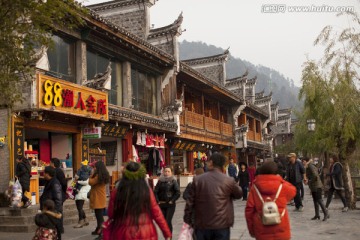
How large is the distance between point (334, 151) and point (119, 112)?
25.3 ft

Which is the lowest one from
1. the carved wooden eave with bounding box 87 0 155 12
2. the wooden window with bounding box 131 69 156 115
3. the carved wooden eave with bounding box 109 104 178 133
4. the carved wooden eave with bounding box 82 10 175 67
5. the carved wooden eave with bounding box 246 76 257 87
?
the carved wooden eave with bounding box 109 104 178 133

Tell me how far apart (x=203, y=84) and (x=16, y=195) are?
14029 mm

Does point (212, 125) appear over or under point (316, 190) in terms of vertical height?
over

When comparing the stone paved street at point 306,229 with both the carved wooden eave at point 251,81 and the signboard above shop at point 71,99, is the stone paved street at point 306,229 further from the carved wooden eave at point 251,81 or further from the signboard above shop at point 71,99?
the carved wooden eave at point 251,81

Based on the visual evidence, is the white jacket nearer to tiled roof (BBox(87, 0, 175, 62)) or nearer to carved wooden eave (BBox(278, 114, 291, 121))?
tiled roof (BBox(87, 0, 175, 62))

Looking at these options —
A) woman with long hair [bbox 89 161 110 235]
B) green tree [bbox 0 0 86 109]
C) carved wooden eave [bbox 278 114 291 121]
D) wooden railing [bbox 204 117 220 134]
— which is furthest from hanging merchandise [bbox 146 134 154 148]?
carved wooden eave [bbox 278 114 291 121]

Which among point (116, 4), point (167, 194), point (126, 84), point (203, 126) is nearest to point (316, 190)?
point (167, 194)

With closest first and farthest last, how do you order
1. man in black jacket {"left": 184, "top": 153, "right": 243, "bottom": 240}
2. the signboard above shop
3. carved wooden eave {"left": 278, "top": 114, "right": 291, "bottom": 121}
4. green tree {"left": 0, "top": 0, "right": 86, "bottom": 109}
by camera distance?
1. man in black jacket {"left": 184, "top": 153, "right": 243, "bottom": 240}
2. green tree {"left": 0, "top": 0, "right": 86, "bottom": 109}
3. the signboard above shop
4. carved wooden eave {"left": 278, "top": 114, "right": 291, "bottom": 121}

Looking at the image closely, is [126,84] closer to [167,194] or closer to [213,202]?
[167,194]

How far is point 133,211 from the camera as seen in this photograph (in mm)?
4773

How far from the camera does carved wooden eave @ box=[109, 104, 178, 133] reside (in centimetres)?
1523

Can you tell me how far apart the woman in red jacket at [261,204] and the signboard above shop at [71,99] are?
753 cm

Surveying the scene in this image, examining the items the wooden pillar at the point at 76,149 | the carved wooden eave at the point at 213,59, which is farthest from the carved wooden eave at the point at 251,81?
the wooden pillar at the point at 76,149

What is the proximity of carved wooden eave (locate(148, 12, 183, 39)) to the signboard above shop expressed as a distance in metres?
6.87
